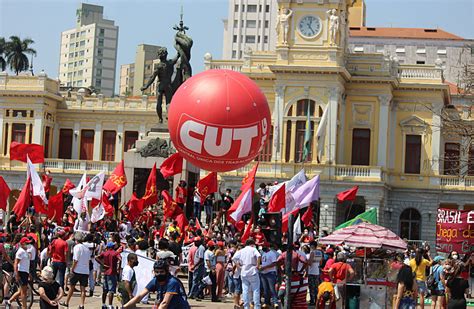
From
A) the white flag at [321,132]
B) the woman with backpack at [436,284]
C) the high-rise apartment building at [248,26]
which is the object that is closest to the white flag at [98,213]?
the woman with backpack at [436,284]

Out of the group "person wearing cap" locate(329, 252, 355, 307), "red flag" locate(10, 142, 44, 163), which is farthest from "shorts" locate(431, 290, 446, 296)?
"red flag" locate(10, 142, 44, 163)

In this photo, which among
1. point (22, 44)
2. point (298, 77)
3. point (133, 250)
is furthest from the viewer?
point (22, 44)

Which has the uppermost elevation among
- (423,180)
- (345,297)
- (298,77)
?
(298,77)

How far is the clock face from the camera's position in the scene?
2564 inches

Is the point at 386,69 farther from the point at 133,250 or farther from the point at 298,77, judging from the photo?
the point at 133,250

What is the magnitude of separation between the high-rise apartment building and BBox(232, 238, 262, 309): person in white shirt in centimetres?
9498

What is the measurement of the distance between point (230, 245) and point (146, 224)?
746 centimetres

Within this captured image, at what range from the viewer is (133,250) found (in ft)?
83.0

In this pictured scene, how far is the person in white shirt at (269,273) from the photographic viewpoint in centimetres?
2555

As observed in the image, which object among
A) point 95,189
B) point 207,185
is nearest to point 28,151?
point 95,189

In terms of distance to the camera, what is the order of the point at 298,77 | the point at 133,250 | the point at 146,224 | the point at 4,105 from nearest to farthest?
the point at 133,250 < the point at 146,224 < the point at 298,77 < the point at 4,105

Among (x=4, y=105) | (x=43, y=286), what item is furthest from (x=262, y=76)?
(x=43, y=286)

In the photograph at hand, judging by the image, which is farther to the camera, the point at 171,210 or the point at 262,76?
the point at 262,76

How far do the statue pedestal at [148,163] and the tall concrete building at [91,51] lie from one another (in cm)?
→ 11515
